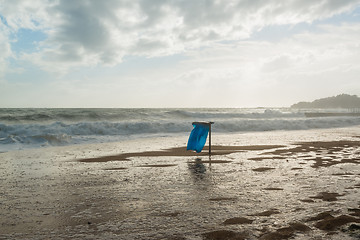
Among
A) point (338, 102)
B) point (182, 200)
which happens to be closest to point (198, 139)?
point (182, 200)

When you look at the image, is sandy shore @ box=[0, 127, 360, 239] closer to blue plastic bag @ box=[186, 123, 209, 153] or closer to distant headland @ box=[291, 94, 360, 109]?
blue plastic bag @ box=[186, 123, 209, 153]

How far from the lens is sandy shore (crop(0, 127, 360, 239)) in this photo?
3.40 metres

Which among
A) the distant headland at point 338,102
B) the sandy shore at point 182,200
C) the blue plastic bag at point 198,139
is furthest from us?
the distant headland at point 338,102

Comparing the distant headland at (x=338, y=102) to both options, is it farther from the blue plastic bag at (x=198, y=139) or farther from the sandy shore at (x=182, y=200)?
the sandy shore at (x=182, y=200)

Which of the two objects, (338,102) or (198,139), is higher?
(338,102)

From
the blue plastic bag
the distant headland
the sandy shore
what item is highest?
the distant headland

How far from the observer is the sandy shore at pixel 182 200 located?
11.1 ft

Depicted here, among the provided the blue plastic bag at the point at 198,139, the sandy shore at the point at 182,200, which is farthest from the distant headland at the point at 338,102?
the sandy shore at the point at 182,200

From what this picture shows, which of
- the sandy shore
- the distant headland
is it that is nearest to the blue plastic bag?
the sandy shore

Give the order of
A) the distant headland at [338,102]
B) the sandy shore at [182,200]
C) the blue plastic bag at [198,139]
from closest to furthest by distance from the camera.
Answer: the sandy shore at [182,200] < the blue plastic bag at [198,139] < the distant headland at [338,102]

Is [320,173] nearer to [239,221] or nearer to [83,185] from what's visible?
[239,221]

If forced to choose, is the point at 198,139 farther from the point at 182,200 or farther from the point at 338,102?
the point at 338,102

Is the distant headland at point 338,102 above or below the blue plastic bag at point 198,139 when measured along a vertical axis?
above

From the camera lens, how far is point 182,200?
4.60 meters
